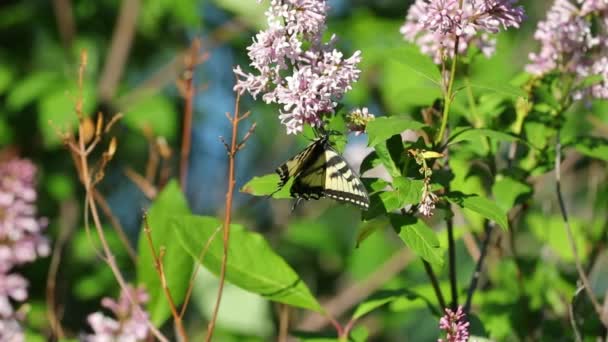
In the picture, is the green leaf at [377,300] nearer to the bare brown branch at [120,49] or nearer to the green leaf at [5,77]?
the bare brown branch at [120,49]

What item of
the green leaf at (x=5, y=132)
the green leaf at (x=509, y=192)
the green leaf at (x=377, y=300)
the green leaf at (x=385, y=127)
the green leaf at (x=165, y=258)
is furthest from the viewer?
the green leaf at (x=5, y=132)

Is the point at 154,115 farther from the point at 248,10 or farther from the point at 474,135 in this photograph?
the point at 474,135

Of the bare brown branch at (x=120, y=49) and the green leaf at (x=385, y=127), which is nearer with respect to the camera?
the green leaf at (x=385, y=127)

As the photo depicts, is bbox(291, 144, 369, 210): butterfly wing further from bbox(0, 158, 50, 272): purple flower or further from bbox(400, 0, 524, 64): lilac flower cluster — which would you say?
bbox(0, 158, 50, 272): purple flower

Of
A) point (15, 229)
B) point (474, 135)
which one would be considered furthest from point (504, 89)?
point (15, 229)

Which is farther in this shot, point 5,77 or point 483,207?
point 5,77

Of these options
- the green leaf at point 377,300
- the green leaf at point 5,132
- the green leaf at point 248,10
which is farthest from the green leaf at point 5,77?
the green leaf at point 377,300

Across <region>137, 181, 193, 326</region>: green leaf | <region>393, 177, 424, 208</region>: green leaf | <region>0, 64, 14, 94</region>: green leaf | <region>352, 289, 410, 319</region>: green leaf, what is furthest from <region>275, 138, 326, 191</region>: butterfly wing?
<region>0, 64, 14, 94</region>: green leaf
